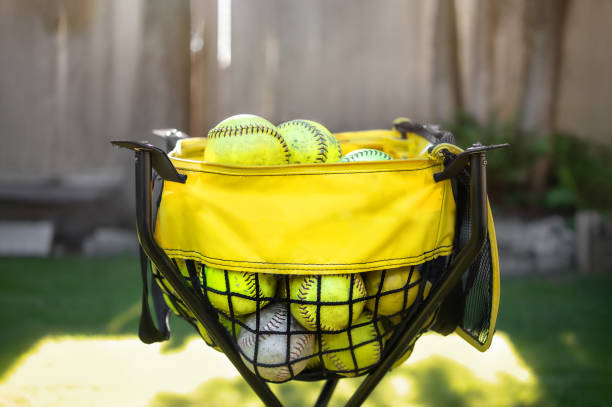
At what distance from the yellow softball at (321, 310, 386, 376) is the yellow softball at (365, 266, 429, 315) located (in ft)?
0.13

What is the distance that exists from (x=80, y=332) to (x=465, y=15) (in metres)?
3.71

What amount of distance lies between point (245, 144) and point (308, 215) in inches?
8.0

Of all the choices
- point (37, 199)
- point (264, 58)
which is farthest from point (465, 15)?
point (37, 199)

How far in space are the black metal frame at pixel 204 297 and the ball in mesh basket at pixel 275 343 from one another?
0.12ft

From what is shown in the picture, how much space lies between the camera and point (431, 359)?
90.3 inches

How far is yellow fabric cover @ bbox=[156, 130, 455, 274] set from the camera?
89 cm

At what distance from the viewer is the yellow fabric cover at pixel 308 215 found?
887 mm

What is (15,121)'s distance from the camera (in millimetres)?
4137

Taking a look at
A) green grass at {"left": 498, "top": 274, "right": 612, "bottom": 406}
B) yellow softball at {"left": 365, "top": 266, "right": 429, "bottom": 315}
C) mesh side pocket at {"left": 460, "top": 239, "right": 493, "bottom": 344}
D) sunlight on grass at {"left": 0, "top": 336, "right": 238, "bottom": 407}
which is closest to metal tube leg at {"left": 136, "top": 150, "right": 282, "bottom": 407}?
yellow softball at {"left": 365, "top": 266, "right": 429, "bottom": 315}

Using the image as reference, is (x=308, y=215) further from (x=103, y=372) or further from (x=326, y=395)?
(x=103, y=372)

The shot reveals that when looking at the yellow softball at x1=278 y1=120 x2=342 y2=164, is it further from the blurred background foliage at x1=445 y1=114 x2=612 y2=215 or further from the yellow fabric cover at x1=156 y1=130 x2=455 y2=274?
the blurred background foliage at x1=445 y1=114 x2=612 y2=215

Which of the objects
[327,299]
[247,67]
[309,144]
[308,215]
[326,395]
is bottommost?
[326,395]

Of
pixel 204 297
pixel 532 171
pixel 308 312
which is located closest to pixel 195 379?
pixel 204 297

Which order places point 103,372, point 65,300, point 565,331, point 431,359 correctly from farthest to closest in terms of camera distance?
1. point 65,300
2. point 565,331
3. point 431,359
4. point 103,372
